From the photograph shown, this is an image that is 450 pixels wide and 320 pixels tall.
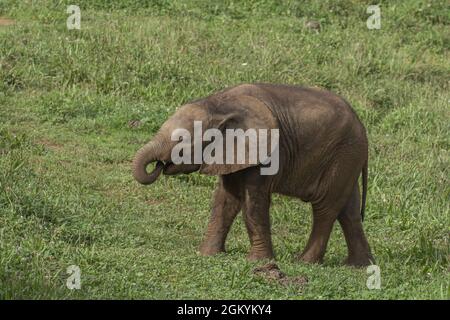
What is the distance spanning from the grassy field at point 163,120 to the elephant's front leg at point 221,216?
14 cm

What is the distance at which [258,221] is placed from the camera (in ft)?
34.8

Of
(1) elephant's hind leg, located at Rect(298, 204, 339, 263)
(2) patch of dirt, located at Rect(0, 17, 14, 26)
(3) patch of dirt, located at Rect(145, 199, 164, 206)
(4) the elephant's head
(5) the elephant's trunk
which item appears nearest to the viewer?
(5) the elephant's trunk

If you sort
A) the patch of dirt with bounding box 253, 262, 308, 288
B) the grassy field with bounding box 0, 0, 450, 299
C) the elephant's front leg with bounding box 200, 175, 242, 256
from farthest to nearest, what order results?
1. the elephant's front leg with bounding box 200, 175, 242, 256
2. the grassy field with bounding box 0, 0, 450, 299
3. the patch of dirt with bounding box 253, 262, 308, 288

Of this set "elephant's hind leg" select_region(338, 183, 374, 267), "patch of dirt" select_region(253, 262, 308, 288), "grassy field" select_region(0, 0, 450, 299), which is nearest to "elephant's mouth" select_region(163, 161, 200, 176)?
"grassy field" select_region(0, 0, 450, 299)

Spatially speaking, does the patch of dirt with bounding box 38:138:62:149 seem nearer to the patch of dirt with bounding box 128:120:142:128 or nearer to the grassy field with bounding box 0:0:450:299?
the grassy field with bounding box 0:0:450:299

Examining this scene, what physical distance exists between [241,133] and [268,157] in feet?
0.93

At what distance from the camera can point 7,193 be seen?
1081 cm

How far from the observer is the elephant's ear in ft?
34.2

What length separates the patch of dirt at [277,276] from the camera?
971 cm

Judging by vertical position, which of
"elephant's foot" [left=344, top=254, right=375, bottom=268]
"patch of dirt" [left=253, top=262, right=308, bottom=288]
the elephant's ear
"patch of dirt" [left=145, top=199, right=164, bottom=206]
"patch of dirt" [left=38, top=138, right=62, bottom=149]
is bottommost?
"elephant's foot" [left=344, top=254, right=375, bottom=268]

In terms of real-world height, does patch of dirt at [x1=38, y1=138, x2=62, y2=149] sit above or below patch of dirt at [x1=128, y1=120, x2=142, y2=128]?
below

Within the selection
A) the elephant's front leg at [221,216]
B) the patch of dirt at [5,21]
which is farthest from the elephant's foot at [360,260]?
the patch of dirt at [5,21]
